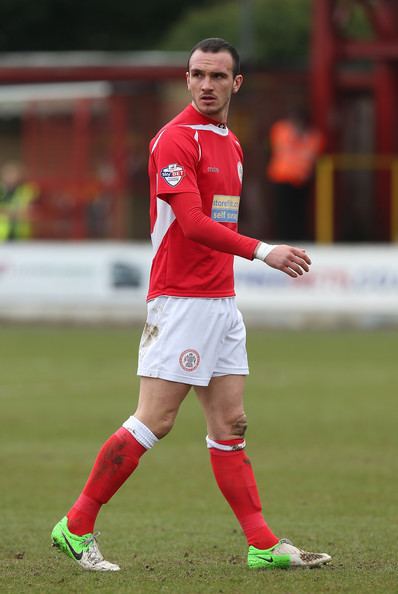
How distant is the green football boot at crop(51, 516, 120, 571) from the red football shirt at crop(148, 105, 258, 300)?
113 cm

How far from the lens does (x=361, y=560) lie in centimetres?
683

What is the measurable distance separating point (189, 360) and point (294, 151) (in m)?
23.2

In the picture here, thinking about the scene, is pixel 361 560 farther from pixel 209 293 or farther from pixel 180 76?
pixel 180 76

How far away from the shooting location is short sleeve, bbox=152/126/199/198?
20.7ft

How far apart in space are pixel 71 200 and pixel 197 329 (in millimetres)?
22946

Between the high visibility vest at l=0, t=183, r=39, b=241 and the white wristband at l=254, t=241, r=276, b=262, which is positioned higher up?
the white wristband at l=254, t=241, r=276, b=262

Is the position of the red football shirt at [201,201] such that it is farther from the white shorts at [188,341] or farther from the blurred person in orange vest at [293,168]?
the blurred person in orange vest at [293,168]

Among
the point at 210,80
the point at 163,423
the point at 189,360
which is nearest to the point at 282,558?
the point at 163,423

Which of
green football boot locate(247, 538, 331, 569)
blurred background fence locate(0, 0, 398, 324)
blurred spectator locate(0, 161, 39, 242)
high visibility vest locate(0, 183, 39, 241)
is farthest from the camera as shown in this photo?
blurred background fence locate(0, 0, 398, 324)

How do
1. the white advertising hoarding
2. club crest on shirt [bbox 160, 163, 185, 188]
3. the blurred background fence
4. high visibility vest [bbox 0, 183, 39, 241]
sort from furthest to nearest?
the blurred background fence < high visibility vest [bbox 0, 183, 39, 241] < the white advertising hoarding < club crest on shirt [bbox 160, 163, 185, 188]

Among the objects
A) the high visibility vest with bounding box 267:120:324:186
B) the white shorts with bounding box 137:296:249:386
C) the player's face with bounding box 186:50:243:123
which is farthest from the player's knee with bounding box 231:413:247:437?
the high visibility vest with bounding box 267:120:324:186

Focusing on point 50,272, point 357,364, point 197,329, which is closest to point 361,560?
point 197,329

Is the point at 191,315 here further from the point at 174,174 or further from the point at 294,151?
the point at 294,151

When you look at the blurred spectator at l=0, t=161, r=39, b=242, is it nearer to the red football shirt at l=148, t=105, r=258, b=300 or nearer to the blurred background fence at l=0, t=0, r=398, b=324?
the blurred background fence at l=0, t=0, r=398, b=324
